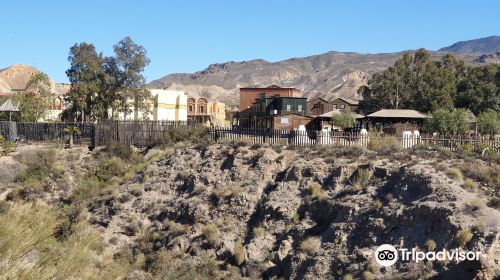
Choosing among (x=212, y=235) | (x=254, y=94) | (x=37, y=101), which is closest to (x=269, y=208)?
(x=212, y=235)

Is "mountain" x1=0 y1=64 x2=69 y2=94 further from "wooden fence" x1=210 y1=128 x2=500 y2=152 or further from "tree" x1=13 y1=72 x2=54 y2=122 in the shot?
"wooden fence" x1=210 y1=128 x2=500 y2=152

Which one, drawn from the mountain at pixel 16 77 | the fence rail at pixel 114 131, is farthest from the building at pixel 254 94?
the fence rail at pixel 114 131

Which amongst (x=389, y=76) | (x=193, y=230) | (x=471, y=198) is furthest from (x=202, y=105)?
(x=471, y=198)

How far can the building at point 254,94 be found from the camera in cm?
7471

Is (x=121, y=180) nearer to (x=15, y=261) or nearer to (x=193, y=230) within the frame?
(x=193, y=230)

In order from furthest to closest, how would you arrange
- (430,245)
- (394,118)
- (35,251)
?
(394,118) → (430,245) → (35,251)

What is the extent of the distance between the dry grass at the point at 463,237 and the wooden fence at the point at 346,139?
10.5m

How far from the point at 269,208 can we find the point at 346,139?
730 cm

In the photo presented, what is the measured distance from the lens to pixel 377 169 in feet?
85.2

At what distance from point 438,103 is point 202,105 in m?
33.4

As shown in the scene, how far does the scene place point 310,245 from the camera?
2306cm

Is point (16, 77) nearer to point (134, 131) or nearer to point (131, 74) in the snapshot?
point (131, 74)

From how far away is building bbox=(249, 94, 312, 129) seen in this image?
181 ft

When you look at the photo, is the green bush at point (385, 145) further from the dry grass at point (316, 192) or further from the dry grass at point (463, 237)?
the dry grass at point (463, 237)
